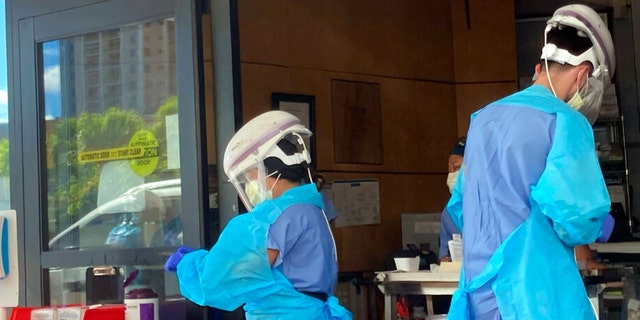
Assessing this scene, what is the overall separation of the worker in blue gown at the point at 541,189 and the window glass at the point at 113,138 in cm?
156

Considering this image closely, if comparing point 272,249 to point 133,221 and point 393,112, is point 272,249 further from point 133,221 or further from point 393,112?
point 393,112

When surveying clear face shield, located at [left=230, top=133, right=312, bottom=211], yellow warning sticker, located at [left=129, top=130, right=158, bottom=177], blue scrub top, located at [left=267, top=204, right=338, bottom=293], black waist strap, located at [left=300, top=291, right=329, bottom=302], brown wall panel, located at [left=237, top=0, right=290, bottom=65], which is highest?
brown wall panel, located at [left=237, top=0, right=290, bottom=65]

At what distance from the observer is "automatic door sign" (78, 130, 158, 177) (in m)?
3.55

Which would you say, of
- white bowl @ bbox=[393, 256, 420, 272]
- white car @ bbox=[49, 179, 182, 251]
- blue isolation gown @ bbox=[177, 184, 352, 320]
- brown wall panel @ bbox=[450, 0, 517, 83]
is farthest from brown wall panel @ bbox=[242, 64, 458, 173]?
blue isolation gown @ bbox=[177, 184, 352, 320]

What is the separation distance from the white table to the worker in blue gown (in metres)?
1.67

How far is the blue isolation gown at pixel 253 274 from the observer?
2.73 metres

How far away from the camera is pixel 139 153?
359cm

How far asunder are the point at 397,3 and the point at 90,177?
2.77m

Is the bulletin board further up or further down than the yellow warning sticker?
further down

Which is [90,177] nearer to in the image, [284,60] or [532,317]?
[284,60]

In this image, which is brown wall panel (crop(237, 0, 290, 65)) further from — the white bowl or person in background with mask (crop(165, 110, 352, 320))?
person in background with mask (crop(165, 110, 352, 320))

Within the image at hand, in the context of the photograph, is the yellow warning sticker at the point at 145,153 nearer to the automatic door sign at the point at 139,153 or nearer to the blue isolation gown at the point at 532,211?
the automatic door sign at the point at 139,153

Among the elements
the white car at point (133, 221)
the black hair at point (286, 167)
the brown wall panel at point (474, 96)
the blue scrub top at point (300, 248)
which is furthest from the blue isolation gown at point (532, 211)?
the brown wall panel at point (474, 96)

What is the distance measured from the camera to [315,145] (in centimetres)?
530
